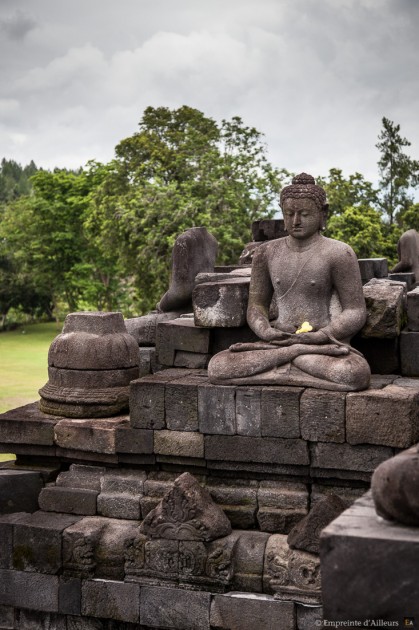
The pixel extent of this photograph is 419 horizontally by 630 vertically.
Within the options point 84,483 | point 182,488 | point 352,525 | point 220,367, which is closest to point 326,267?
point 220,367

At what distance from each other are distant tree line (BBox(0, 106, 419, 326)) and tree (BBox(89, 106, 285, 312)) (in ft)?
0.13

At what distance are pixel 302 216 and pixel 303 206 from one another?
0.27ft

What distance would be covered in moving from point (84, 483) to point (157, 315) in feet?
10.1

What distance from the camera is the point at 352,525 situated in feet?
12.9

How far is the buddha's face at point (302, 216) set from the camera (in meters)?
6.88

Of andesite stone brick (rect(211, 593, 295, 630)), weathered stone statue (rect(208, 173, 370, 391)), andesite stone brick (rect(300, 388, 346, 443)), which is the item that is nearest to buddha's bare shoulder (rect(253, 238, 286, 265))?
weathered stone statue (rect(208, 173, 370, 391))

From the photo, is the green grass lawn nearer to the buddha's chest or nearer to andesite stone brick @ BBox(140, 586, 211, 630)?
andesite stone brick @ BBox(140, 586, 211, 630)

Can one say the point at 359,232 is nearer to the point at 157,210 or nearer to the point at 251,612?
the point at 157,210

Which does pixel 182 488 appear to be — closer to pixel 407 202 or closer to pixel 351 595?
pixel 351 595

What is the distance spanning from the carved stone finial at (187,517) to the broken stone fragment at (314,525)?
Result: 61cm

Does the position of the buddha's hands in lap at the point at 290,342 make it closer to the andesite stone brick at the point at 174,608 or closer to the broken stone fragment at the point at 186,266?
the andesite stone brick at the point at 174,608

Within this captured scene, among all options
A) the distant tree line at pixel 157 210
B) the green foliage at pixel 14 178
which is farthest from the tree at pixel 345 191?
the green foliage at pixel 14 178

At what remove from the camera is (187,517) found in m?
6.38

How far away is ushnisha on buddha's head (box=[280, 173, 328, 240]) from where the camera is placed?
6.87m
